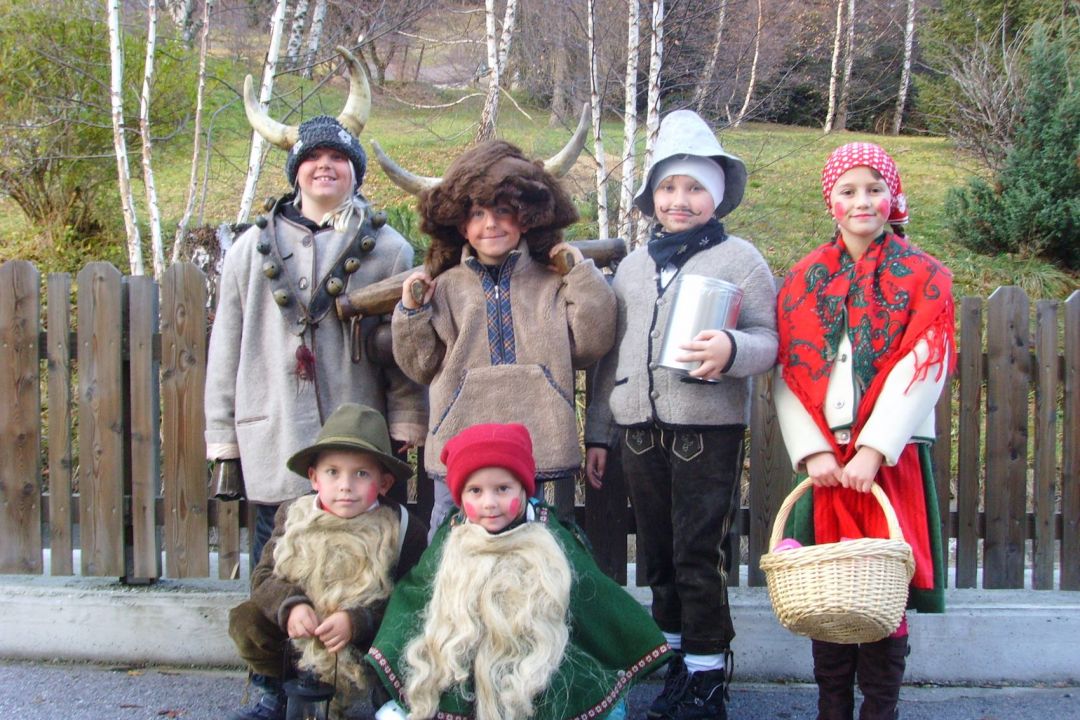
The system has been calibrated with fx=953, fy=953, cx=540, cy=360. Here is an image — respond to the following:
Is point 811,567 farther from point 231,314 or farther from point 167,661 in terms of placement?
point 167,661

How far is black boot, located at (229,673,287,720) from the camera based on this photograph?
3260 mm

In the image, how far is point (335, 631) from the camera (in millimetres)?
2824

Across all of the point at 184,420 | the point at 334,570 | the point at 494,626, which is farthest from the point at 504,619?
the point at 184,420

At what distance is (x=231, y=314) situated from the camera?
3432 mm

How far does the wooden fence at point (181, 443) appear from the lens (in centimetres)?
386

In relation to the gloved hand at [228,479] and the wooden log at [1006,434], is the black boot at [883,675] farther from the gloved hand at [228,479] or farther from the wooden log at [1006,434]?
the gloved hand at [228,479]

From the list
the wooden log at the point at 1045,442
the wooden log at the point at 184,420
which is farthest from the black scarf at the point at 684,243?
the wooden log at the point at 184,420

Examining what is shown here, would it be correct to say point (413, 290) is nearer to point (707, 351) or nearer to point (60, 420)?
point (707, 351)

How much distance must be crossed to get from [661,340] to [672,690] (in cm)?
119

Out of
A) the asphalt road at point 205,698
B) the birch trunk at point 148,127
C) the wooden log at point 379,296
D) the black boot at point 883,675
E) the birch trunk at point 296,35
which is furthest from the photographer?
the birch trunk at point 296,35

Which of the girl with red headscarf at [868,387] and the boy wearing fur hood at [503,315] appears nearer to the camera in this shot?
the girl with red headscarf at [868,387]

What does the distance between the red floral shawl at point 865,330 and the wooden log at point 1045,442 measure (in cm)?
126

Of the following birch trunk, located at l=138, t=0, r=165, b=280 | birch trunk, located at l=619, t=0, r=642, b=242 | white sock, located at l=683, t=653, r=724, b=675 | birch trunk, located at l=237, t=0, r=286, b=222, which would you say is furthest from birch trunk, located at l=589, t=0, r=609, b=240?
white sock, located at l=683, t=653, r=724, b=675

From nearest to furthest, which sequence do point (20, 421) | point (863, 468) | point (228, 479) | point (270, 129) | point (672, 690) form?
1. point (863, 468)
2. point (672, 690)
3. point (228, 479)
4. point (270, 129)
5. point (20, 421)
